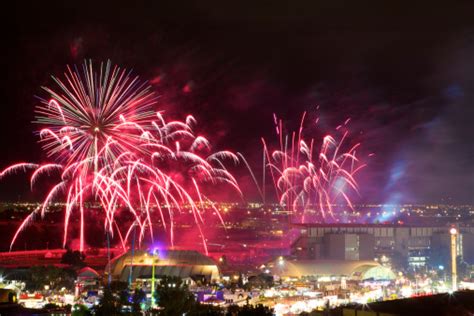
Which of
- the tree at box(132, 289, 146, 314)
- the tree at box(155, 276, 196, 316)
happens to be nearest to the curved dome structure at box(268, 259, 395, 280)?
the tree at box(132, 289, 146, 314)

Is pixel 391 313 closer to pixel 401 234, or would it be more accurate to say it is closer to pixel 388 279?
pixel 388 279

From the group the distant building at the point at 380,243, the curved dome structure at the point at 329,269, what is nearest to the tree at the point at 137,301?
the curved dome structure at the point at 329,269

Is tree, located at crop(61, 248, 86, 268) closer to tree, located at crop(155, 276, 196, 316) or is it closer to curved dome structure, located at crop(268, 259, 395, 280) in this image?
curved dome structure, located at crop(268, 259, 395, 280)

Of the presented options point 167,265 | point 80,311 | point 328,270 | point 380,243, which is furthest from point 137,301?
point 380,243

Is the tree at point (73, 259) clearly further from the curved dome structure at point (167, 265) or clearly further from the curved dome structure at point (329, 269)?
the curved dome structure at point (329, 269)

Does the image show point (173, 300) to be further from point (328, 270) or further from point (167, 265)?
point (328, 270)

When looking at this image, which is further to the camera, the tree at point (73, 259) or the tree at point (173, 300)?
the tree at point (73, 259)
